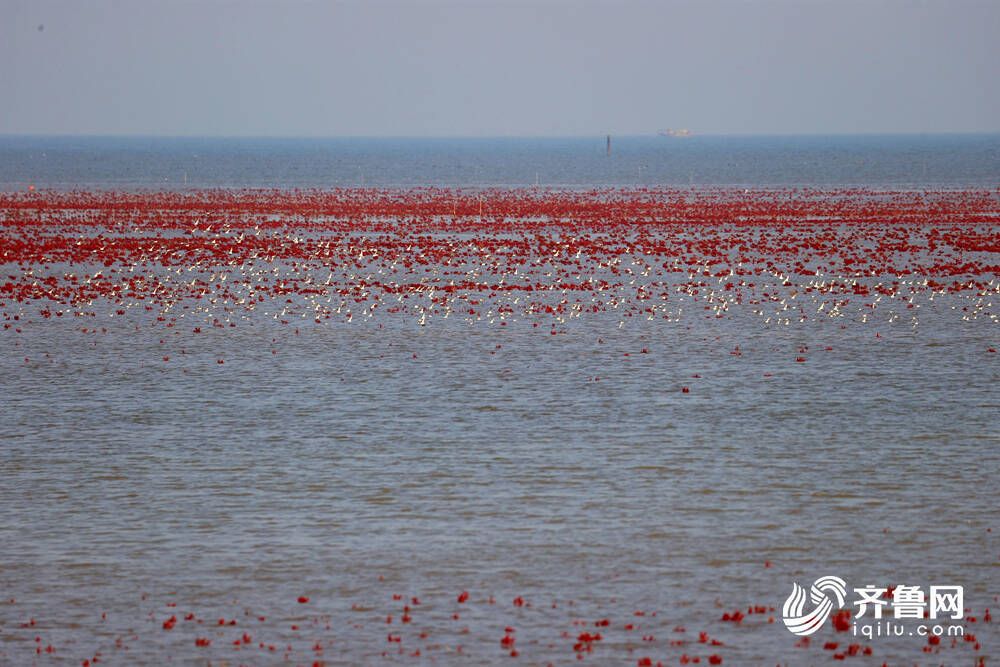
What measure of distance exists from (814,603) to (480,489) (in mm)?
6052

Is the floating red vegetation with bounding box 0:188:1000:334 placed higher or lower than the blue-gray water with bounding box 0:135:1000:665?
higher

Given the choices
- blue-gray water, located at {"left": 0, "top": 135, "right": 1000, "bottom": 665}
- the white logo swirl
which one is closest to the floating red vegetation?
blue-gray water, located at {"left": 0, "top": 135, "right": 1000, "bottom": 665}

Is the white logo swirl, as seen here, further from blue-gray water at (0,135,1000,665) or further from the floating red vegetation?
the floating red vegetation

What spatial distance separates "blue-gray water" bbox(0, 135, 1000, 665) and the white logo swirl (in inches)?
6.8

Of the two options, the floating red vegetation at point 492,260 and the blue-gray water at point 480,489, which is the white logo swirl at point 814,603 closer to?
the blue-gray water at point 480,489

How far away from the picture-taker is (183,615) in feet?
44.7

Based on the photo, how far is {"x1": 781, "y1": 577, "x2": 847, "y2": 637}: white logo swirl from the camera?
522 inches

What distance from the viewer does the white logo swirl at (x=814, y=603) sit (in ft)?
43.5

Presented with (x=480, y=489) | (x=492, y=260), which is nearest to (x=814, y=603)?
(x=480, y=489)

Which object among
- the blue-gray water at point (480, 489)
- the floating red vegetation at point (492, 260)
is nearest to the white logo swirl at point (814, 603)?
the blue-gray water at point (480, 489)

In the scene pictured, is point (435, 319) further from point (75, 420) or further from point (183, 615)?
point (183, 615)

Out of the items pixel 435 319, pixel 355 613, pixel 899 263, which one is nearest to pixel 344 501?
pixel 355 613

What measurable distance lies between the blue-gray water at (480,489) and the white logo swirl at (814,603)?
174mm

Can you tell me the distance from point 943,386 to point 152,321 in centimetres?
2119
